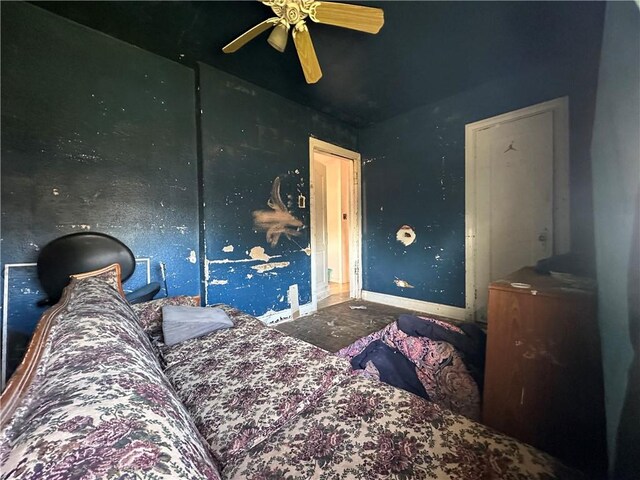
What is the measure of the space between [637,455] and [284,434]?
99 cm

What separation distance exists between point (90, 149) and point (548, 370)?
3259mm

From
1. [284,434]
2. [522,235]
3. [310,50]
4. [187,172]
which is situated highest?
[310,50]

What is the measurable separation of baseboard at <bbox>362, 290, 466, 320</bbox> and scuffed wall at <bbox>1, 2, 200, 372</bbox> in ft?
8.52

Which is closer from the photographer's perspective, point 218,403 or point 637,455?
point 637,455

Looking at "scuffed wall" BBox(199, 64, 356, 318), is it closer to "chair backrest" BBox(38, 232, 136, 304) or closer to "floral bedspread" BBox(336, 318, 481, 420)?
"chair backrest" BBox(38, 232, 136, 304)

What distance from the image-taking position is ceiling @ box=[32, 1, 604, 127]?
1787 millimetres

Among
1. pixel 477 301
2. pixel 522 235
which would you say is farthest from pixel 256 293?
pixel 522 235

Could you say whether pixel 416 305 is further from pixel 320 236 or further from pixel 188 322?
pixel 188 322

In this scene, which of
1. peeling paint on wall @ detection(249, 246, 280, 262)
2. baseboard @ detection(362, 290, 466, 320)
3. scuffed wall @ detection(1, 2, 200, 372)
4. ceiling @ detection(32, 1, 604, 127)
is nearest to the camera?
scuffed wall @ detection(1, 2, 200, 372)

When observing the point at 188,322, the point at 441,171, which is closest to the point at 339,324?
the point at 188,322

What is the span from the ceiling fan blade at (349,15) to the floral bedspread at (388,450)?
7.07 feet

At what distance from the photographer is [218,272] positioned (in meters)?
2.52

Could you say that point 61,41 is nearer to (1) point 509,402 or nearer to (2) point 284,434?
(2) point 284,434

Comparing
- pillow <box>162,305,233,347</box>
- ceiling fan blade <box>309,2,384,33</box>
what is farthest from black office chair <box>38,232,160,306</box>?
ceiling fan blade <box>309,2,384,33</box>
